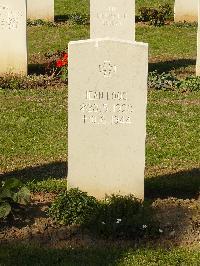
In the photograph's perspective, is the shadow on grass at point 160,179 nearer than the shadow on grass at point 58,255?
No

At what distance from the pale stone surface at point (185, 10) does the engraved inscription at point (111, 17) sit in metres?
8.00

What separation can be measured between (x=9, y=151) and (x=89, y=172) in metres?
2.38

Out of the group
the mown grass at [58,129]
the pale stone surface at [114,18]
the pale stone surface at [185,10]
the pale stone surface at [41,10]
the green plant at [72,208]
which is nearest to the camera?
the green plant at [72,208]

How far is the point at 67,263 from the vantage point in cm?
650

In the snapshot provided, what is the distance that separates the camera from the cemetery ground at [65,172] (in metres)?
6.78

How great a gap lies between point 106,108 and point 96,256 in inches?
71.5

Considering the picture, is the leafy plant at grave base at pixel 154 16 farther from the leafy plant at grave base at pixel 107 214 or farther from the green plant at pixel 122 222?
the green plant at pixel 122 222

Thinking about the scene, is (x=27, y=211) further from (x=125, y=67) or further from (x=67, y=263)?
(x=125, y=67)

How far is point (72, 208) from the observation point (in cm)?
743

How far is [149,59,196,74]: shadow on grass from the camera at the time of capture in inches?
622

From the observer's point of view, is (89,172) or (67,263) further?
(89,172)

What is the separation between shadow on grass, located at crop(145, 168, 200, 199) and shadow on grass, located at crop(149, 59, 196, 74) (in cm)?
690

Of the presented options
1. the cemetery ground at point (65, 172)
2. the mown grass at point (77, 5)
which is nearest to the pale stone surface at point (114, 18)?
the cemetery ground at point (65, 172)

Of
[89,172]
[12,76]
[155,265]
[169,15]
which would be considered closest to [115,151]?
[89,172]
